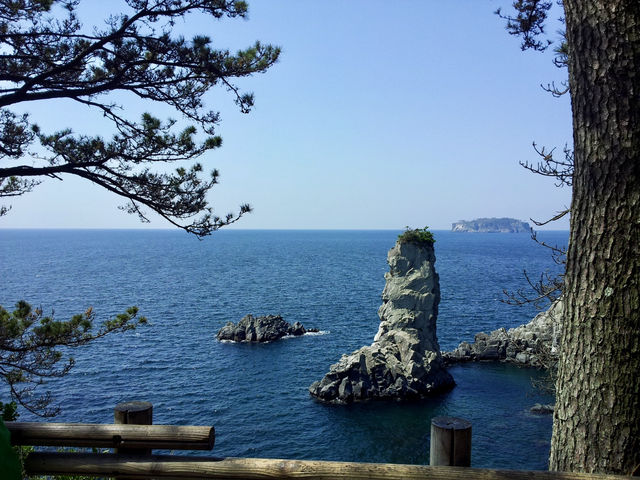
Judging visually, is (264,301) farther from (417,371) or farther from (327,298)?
(417,371)

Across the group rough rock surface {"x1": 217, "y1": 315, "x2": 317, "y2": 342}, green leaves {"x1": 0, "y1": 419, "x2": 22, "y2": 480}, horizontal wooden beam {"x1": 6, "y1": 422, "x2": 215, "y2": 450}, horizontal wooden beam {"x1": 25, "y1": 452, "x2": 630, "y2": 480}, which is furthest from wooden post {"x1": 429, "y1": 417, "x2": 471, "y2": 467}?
rough rock surface {"x1": 217, "y1": 315, "x2": 317, "y2": 342}

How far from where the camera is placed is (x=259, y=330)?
51250 mm

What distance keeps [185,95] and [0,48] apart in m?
3.41

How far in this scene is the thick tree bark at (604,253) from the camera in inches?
158

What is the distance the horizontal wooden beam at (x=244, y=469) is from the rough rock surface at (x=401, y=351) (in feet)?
104

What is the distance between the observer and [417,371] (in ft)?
119

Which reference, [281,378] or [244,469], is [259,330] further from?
[244,469]

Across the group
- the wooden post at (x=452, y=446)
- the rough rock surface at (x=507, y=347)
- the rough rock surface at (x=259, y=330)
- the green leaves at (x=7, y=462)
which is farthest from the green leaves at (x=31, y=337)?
the rough rock surface at (x=259, y=330)

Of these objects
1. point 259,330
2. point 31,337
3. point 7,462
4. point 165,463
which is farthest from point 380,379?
point 7,462

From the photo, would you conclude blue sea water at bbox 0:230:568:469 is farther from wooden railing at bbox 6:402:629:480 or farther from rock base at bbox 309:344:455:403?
wooden railing at bbox 6:402:629:480

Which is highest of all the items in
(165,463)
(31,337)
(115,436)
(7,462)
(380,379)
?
(7,462)

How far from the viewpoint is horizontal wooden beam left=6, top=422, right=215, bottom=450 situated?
12.4ft

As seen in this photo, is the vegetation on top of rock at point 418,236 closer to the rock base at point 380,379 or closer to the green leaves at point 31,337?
the rock base at point 380,379

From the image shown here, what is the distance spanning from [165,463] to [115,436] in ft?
1.49
